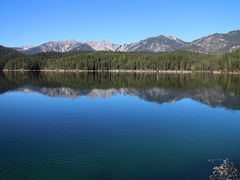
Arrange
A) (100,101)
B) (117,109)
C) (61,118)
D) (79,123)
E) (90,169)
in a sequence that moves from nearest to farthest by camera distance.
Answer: (90,169)
(79,123)
(61,118)
(117,109)
(100,101)

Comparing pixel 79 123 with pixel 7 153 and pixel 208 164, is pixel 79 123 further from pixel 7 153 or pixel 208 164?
pixel 208 164

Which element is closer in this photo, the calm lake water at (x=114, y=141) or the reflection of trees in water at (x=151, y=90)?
the calm lake water at (x=114, y=141)

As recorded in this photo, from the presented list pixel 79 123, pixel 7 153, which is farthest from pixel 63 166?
pixel 79 123

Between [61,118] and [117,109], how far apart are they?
1240 cm

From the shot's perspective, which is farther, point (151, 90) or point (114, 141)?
point (151, 90)

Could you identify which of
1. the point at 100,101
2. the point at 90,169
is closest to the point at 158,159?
the point at 90,169

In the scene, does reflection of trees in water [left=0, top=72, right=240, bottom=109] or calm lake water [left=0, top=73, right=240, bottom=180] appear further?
reflection of trees in water [left=0, top=72, right=240, bottom=109]

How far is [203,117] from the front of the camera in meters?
51.5

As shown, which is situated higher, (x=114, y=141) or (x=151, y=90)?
(x=151, y=90)


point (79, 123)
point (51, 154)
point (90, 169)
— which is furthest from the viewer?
point (79, 123)

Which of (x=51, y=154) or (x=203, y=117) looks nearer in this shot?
(x=51, y=154)

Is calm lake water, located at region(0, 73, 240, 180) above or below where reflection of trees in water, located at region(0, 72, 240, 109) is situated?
below

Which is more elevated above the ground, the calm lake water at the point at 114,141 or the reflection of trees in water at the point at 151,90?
the reflection of trees in water at the point at 151,90

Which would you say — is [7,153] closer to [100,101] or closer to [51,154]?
[51,154]
